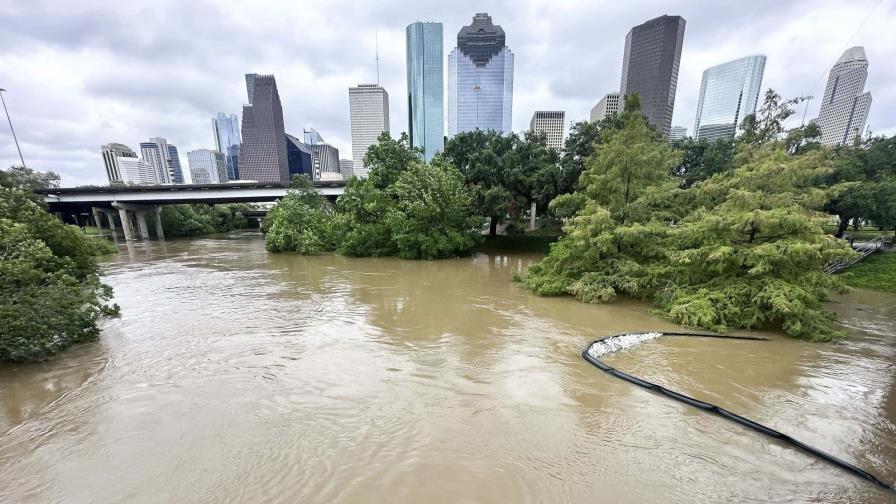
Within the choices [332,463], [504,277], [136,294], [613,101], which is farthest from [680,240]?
[613,101]

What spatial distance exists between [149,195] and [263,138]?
416 feet

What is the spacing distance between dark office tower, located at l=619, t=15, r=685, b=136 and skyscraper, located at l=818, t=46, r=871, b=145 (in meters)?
27.6

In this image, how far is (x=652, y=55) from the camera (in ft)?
237

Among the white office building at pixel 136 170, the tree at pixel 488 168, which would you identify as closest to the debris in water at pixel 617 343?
the tree at pixel 488 168

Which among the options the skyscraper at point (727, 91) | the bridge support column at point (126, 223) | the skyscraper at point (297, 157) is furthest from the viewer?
the skyscraper at point (297, 157)

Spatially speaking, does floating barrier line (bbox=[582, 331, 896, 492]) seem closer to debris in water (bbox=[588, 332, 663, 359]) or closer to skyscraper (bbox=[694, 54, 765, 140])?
debris in water (bbox=[588, 332, 663, 359])

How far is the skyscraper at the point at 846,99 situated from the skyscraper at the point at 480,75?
100 m

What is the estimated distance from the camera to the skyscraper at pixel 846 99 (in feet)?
93.1

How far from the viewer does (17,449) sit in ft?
15.1

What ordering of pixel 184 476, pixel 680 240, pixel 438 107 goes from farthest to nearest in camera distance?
pixel 438 107 → pixel 680 240 → pixel 184 476

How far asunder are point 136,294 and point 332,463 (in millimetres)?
14691

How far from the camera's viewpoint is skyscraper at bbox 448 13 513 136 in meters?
134

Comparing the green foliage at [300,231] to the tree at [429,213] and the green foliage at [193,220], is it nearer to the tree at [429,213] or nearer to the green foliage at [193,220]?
the tree at [429,213]

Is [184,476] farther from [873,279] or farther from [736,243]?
[873,279]
